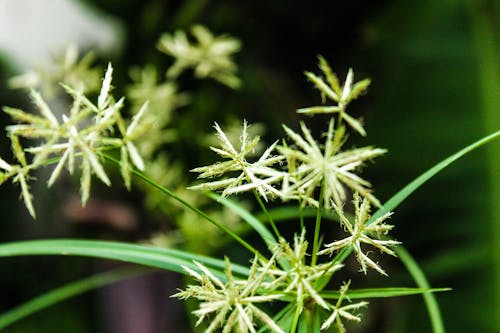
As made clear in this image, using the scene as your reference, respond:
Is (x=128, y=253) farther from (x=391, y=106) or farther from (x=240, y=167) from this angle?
(x=391, y=106)

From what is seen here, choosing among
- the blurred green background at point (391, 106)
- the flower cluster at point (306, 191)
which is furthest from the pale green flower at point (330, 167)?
the blurred green background at point (391, 106)

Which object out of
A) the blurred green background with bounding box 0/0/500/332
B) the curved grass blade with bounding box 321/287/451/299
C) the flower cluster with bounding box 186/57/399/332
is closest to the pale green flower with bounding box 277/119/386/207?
the flower cluster with bounding box 186/57/399/332

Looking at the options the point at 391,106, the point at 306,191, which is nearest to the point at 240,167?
the point at 306,191

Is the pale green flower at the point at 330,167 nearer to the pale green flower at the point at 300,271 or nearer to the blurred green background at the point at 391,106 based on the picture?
the pale green flower at the point at 300,271

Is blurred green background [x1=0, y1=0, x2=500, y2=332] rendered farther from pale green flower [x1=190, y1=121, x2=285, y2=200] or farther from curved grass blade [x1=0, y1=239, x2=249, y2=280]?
pale green flower [x1=190, y1=121, x2=285, y2=200]

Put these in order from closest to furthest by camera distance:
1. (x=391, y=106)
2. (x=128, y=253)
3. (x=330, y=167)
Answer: (x=330, y=167) → (x=128, y=253) → (x=391, y=106)

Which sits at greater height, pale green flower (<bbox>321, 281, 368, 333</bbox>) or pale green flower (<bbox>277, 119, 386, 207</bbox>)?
pale green flower (<bbox>277, 119, 386, 207</bbox>)
